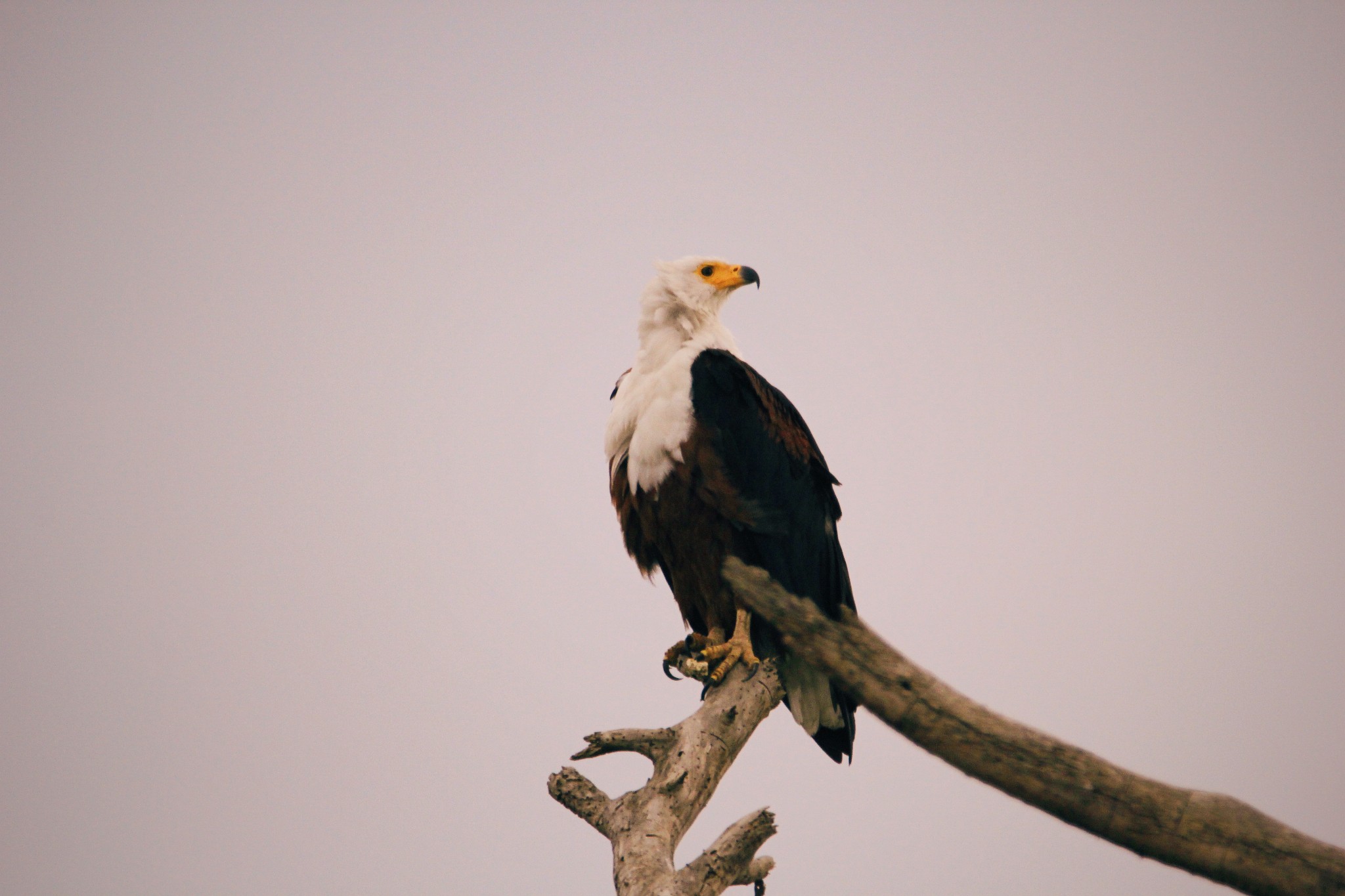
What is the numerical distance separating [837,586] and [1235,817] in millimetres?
2625

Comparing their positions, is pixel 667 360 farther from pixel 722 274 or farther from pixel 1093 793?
pixel 1093 793

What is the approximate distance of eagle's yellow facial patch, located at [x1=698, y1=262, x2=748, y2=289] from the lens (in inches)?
A: 191

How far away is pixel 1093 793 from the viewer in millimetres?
1800

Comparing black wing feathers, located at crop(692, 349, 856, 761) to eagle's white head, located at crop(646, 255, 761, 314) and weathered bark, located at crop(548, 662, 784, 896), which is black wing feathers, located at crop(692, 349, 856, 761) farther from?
weathered bark, located at crop(548, 662, 784, 896)

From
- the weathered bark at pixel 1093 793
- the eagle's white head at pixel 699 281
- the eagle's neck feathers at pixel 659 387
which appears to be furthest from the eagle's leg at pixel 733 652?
the eagle's white head at pixel 699 281

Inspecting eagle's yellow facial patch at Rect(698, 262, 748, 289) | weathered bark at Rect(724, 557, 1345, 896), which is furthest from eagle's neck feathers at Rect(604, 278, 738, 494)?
weathered bark at Rect(724, 557, 1345, 896)

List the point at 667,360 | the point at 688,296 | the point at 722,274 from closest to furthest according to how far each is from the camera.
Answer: the point at 667,360 < the point at 688,296 < the point at 722,274

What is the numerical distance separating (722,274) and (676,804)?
9.76 ft

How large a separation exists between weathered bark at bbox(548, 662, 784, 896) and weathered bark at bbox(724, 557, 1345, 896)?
3.09 ft

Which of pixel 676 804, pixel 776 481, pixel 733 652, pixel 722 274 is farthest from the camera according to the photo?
pixel 722 274

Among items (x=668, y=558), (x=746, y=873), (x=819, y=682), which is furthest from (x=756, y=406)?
(x=746, y=873)

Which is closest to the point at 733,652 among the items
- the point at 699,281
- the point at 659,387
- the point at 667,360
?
the point at 659,387

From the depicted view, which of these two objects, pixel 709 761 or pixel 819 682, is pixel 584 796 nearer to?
pixel 709 761

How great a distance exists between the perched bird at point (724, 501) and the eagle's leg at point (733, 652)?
0.4 inches
